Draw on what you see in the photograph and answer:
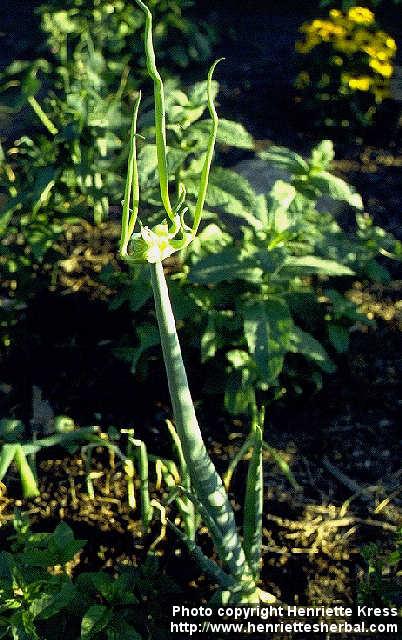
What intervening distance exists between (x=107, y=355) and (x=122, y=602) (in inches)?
45.5

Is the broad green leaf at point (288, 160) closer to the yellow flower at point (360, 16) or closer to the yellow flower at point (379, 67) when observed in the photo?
the yellow flower at point (379, 67)

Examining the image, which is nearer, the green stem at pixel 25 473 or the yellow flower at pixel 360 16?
the green stem at pixel 25 473

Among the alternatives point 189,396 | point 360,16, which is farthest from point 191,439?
point 360,16

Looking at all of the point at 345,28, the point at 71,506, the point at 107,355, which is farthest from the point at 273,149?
the point at 345,28

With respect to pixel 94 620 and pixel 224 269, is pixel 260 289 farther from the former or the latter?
pixel 94 620

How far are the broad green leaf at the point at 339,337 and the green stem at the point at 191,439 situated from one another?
932mm

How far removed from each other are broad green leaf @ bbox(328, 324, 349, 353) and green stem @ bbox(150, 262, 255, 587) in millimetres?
932

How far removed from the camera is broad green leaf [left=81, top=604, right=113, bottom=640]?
5.81 feet

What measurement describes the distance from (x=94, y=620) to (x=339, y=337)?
1.29m

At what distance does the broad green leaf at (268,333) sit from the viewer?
7.39 ft

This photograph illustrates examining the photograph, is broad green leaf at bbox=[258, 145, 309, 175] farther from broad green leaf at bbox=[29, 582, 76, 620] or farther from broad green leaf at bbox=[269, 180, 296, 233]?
broad green leaf at bbox=[29, 582, 76, 620]

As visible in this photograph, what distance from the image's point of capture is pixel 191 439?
1.62m

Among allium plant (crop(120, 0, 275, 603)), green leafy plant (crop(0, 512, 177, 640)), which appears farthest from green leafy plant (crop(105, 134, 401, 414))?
green leafy plant (crop(0, 512, 177, 640))

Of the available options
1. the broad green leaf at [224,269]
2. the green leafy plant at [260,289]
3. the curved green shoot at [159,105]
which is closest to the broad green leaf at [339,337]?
the green leafy plant at [260,289]
